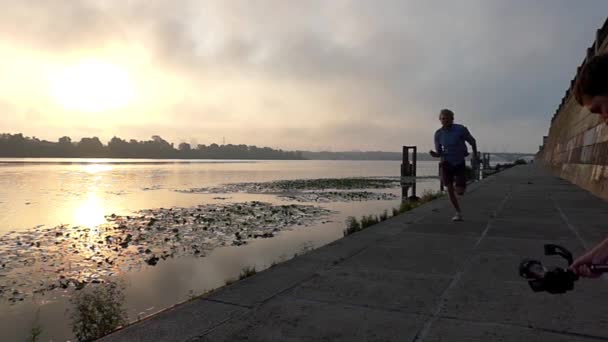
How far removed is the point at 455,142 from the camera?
7.55m

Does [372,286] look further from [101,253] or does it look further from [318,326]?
[101,253]

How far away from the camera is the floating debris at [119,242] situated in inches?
321

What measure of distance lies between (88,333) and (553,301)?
468 cm

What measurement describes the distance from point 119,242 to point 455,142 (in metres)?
8.87

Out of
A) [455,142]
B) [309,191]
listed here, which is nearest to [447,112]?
[455,142]

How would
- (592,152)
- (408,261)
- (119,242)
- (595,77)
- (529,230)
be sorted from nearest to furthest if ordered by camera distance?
(595,77), (408,261), (529,230), (119,242), (592,152)

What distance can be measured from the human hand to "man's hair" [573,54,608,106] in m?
0.53

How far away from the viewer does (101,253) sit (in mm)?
10195

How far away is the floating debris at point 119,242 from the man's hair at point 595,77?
7.95 m

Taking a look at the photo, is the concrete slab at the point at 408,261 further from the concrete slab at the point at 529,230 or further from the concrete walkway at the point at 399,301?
the concrete slab at the point at 529,230

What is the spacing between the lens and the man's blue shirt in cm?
752

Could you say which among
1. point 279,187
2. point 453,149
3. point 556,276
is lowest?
point 279,187

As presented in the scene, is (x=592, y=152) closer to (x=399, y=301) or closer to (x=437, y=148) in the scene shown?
(x=437, y=148)

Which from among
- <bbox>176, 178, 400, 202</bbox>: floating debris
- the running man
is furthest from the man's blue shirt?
<bbox>176, 178, 400, 202</bbox>: floating debris
